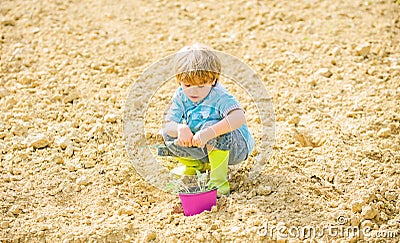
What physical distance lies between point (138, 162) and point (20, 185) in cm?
56

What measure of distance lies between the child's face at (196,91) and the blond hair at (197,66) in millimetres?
30

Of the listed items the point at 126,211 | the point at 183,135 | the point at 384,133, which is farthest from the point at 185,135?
the point at 384,133

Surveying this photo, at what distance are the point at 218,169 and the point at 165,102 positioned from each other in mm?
906

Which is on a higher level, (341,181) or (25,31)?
(25,31)

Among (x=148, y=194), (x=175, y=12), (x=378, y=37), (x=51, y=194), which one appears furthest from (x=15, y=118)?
(x=378, y=37)

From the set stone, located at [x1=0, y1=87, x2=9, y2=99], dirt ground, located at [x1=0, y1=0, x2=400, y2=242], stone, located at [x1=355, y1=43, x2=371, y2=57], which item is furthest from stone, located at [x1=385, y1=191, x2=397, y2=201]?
stone, located at [x1=0, y1=87, x2=9, y2=99]

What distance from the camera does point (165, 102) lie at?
3396 millimetres

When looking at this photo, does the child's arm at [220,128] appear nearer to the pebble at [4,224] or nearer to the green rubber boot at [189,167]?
the green rubber boot at [189,167]

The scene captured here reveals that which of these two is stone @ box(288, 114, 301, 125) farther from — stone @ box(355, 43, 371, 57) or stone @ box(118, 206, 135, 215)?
stone @ box(118, 206, 135, 215)

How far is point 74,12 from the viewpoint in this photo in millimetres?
4238

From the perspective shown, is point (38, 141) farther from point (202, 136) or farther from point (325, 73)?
point (325, 73)

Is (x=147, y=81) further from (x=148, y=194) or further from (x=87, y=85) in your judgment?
(x=148, y=194)

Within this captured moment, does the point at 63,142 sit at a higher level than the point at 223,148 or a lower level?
lower
